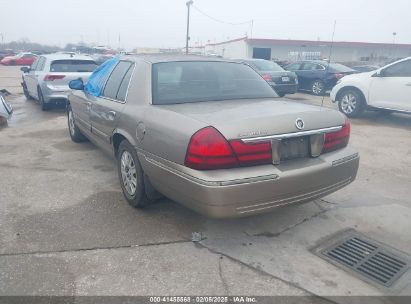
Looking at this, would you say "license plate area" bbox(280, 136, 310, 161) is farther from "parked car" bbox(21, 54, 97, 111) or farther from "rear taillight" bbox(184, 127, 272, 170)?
"parked car" bbox(21, 54, 97, 111)

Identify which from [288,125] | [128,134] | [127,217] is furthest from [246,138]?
[127,217]

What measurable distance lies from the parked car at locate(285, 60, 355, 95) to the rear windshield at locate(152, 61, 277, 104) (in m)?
10.3

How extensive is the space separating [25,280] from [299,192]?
87.8 inches

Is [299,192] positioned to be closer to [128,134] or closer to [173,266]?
[173,266]

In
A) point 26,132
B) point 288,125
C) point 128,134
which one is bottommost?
point 26,132

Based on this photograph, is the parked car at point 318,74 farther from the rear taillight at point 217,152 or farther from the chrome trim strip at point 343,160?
the rear taillight at point 217,152

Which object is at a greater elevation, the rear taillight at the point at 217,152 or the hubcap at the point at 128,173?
the rear taillight at the point at 217,152

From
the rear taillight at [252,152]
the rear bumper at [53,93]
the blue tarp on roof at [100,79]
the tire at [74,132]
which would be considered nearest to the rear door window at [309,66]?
the rear bumper at [53,93]

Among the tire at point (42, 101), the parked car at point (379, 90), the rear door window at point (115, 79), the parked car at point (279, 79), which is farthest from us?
the parked car at point (279, 79)

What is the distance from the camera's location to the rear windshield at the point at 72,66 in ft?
31.7

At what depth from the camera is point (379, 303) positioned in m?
2.55

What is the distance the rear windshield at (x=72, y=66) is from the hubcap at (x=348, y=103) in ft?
22.7

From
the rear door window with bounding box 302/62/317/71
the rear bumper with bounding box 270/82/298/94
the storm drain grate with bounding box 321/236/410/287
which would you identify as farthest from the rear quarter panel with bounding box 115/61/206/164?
the rear door window with bounding box 302/62/317/71

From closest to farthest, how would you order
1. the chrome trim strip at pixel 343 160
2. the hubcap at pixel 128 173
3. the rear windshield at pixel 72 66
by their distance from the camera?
the chrome trim strip at pixel 343 160
the hubcap at pixel 128 173
the rear windshield at pixel 72 66
